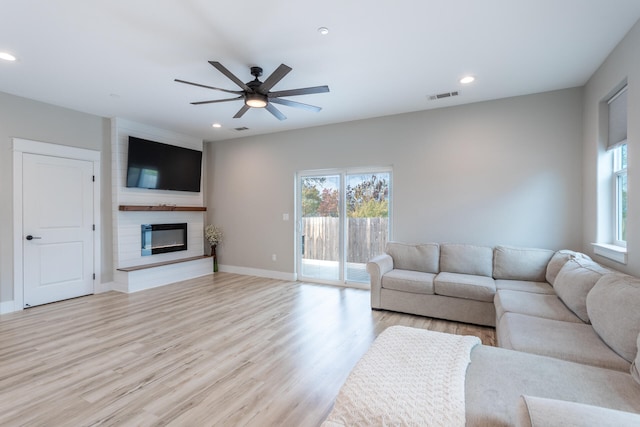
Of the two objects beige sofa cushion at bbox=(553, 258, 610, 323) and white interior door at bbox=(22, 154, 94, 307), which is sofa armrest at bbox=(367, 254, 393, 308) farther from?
white interior door at bbox=(22, 154, 94, 307)

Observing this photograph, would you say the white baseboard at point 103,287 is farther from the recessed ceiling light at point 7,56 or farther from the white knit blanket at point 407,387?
the white knit blanket at point 407,387

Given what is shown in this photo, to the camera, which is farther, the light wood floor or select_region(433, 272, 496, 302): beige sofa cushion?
select_region(433, 272, 496, 302): beige sofa cushion

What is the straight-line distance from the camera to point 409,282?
3781mm

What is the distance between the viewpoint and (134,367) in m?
2.56

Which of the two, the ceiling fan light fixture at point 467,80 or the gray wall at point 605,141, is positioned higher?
the ceiling fan light fixture at point 467,80

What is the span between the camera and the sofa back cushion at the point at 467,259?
3846 millimetres

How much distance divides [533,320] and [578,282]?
22.1 inches

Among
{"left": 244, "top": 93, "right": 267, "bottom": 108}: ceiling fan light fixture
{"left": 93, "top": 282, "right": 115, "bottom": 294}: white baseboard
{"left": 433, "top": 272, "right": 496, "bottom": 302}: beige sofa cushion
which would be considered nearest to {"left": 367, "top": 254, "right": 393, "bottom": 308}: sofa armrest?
{"left": 433, "top": 272, "right": 496, "bottom": 302}: beige sofa cushion

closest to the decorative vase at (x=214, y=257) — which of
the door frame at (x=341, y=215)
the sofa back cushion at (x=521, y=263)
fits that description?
the door frame at (x=341, y=215)

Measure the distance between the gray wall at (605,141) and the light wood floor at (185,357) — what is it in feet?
5.27

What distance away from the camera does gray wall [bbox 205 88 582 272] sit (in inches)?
152

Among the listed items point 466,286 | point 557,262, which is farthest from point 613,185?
point 466,286

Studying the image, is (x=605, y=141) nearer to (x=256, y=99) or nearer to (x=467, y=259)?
(x=467, y=259)

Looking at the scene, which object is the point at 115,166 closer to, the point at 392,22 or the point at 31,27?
the point at 31,27
